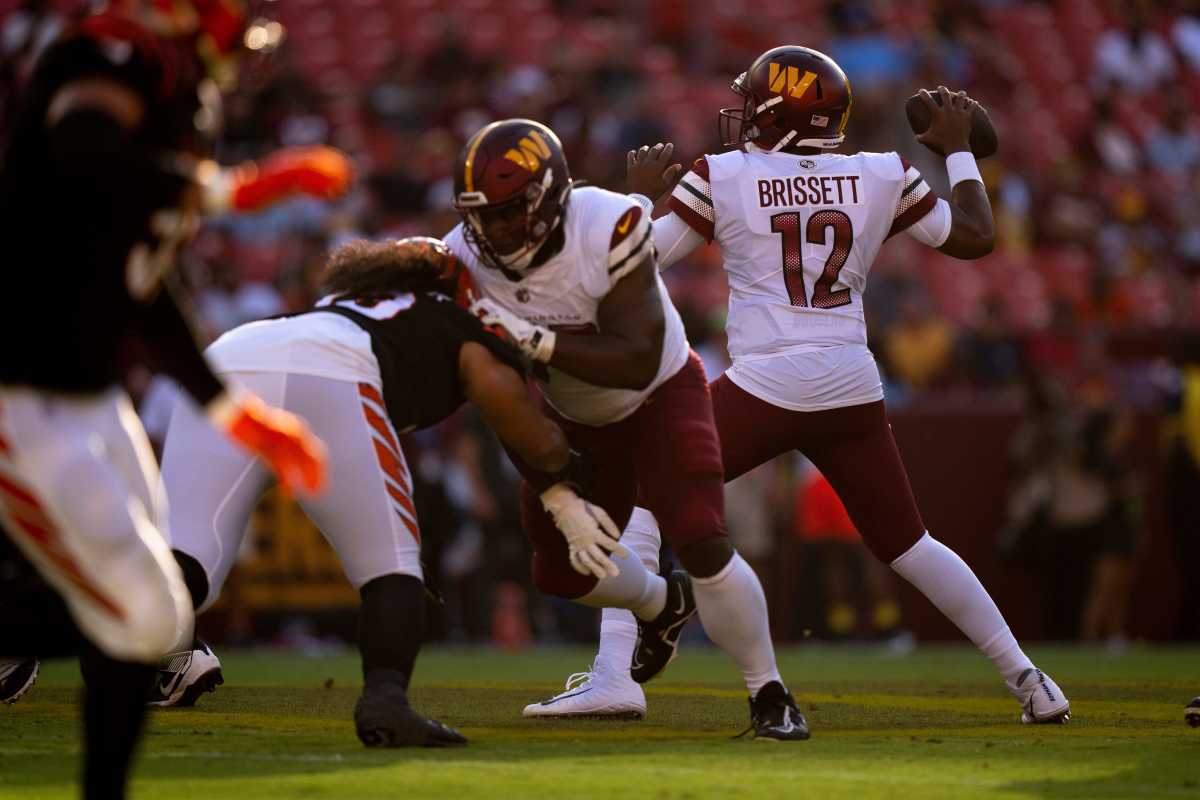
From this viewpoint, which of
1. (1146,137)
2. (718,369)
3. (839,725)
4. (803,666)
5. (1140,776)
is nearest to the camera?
(1140,776)

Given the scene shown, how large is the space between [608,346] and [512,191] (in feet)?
1.63

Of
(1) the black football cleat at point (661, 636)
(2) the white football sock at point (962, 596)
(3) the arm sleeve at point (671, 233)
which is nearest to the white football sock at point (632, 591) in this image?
(1) the black football cleat at point (661, 636)

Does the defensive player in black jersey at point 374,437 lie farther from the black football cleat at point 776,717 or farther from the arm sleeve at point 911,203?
the arm sleeve at point 911,203

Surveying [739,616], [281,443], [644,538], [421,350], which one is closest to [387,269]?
[421,350]

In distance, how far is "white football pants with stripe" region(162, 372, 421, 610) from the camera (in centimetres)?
509

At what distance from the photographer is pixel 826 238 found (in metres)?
6.27

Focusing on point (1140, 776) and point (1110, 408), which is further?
point (1110, 408)

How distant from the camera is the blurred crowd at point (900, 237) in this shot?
41.6ft

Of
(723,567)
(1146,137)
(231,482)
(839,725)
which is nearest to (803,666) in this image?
(839,725)

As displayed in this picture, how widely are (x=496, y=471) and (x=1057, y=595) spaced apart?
149 inches

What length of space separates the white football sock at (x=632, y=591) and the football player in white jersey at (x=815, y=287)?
0.89 ft

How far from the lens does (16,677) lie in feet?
20.8

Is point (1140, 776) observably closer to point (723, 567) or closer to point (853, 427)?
Result: point (723, 567)

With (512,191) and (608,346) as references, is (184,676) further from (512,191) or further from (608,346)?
(512,191)
